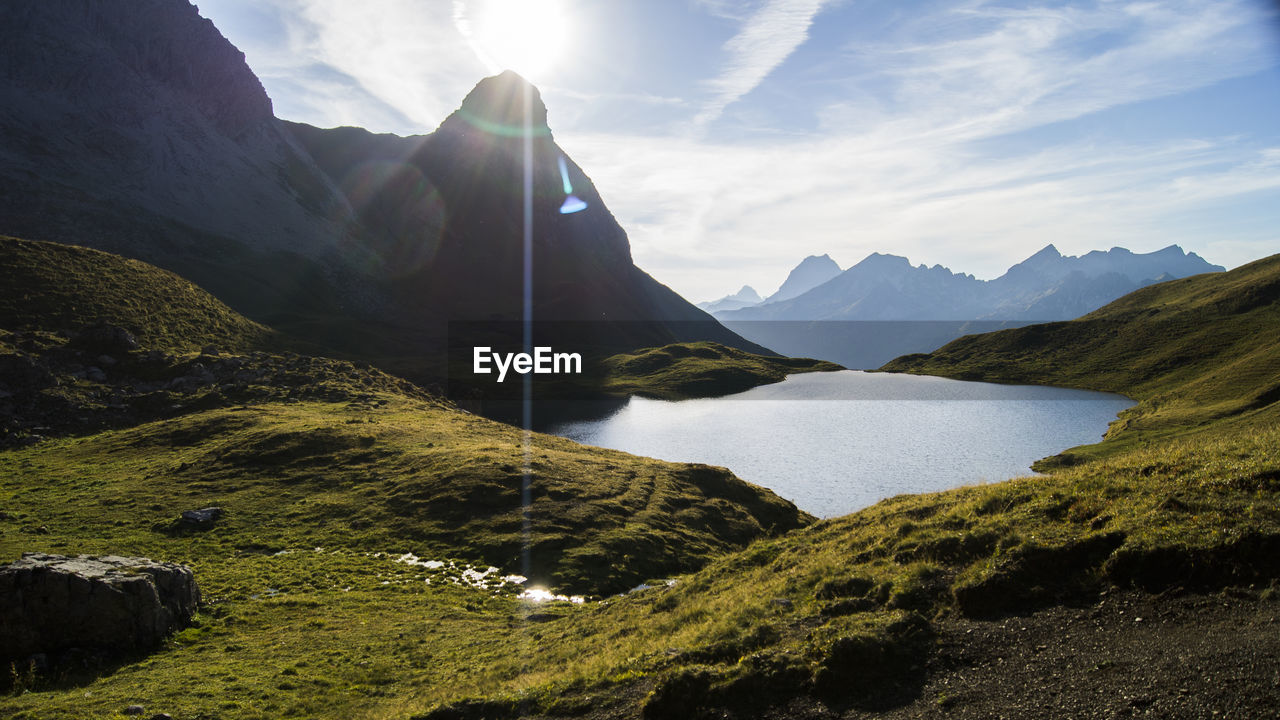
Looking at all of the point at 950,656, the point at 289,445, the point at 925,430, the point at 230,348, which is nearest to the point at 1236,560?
the point at 950,656

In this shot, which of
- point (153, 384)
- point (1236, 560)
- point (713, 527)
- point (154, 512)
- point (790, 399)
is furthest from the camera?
point (790, 399)

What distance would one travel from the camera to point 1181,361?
145 meters

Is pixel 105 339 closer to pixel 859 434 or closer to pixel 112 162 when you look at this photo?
pixel 859 434

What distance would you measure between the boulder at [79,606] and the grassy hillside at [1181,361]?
3379 inches

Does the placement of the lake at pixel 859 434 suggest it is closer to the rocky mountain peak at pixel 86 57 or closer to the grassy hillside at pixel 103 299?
the grassy hillside at pixel 103 299

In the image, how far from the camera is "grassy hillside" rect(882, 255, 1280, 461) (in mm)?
75375

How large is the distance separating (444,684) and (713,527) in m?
28.1

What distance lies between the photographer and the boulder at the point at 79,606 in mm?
20656

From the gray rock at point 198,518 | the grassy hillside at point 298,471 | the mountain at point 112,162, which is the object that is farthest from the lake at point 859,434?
the mountain at point 112,162

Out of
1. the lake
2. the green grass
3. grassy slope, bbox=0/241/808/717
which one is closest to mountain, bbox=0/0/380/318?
grassy slope, bbox=0/241/808/717

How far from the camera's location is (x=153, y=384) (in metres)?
69.7

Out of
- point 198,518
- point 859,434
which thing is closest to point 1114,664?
point 198,518

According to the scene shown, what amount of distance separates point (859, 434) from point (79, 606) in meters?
92.3

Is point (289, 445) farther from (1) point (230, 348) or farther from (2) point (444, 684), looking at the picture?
(1) point (230, 348)
